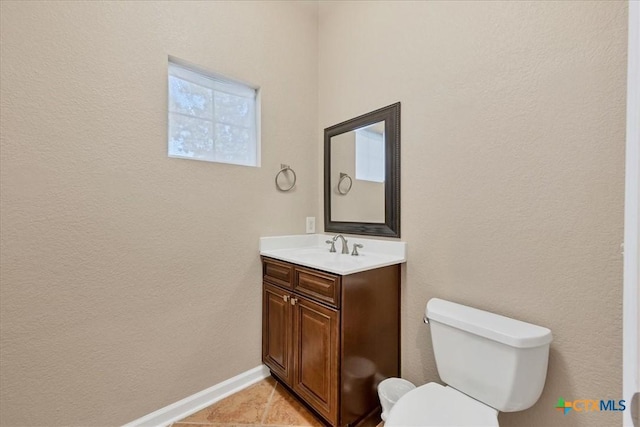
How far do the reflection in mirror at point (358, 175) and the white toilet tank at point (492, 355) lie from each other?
0.76m

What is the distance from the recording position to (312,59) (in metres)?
2.20

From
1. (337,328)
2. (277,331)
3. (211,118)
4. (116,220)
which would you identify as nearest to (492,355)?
(337,328)

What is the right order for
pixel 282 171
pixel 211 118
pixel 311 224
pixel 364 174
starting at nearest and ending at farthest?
pixel 211 118 → pixel 364 174 → pixel 282 171 → pixel 311 224

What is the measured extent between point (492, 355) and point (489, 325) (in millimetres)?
113

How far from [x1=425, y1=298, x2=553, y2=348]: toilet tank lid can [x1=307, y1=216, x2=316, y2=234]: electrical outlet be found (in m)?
1.10

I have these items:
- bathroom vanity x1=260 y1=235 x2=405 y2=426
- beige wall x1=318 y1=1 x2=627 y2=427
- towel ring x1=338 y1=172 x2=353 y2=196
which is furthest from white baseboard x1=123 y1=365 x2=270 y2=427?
towel ring x1=338 y1=172 x2=353 y2=196

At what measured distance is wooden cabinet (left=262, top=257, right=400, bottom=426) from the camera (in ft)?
4.35

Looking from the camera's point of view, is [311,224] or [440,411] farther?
[311,224]

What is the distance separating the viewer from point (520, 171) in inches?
46.8

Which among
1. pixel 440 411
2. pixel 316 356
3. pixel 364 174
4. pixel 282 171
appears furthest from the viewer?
pixel 282 171

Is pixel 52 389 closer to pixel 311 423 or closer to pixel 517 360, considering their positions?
pixel 311 423

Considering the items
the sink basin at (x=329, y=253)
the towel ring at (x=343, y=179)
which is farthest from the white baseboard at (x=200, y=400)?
the towel ring at (x=343, y=179)

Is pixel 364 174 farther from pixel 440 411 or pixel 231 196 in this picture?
pixel 440 411

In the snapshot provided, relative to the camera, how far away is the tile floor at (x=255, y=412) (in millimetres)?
1468
